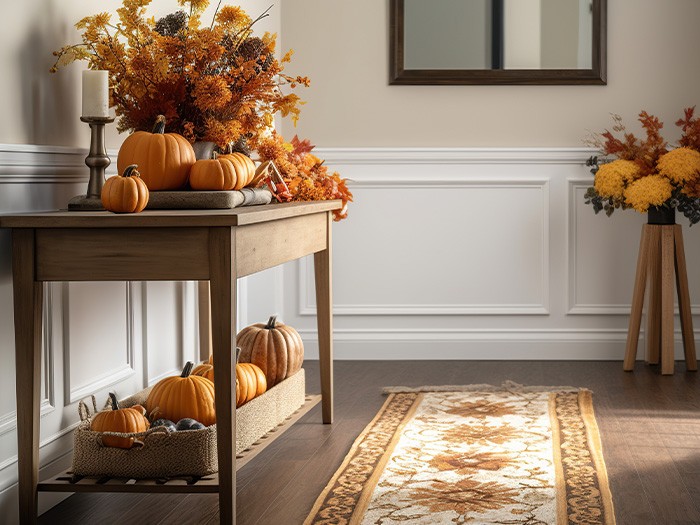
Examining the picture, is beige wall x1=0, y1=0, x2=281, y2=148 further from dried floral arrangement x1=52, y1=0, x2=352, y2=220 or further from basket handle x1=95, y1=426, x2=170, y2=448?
basket handle x1=95, y1=426, x2=170, y2=448

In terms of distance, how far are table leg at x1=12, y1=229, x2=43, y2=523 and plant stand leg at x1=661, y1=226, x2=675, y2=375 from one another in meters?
2.83

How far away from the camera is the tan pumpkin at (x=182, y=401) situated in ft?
8.05

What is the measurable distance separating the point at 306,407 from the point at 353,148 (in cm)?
186

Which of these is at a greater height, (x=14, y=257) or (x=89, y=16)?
(x=89, y=16)

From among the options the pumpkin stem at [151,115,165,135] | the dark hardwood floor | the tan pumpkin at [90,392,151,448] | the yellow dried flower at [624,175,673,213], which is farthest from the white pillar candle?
the yellow dried flower at [624,175,673,213]

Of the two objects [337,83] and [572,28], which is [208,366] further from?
[572,28]

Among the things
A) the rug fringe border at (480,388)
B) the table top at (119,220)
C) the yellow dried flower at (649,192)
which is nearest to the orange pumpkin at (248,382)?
the table top at (119,220)

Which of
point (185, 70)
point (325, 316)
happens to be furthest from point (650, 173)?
point (185, 70)

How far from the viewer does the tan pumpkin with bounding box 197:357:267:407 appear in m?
2.68

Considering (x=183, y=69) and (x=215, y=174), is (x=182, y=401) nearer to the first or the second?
(x=215, y=174)

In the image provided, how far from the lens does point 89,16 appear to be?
267 centimetres

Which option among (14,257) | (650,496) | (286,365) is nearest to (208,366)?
(286,365)

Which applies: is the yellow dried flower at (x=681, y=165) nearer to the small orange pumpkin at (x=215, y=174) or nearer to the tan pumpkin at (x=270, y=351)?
the tan pumpkin at (x=270, y=351)

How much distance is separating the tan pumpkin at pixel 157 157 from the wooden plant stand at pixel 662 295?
2.48 meters
